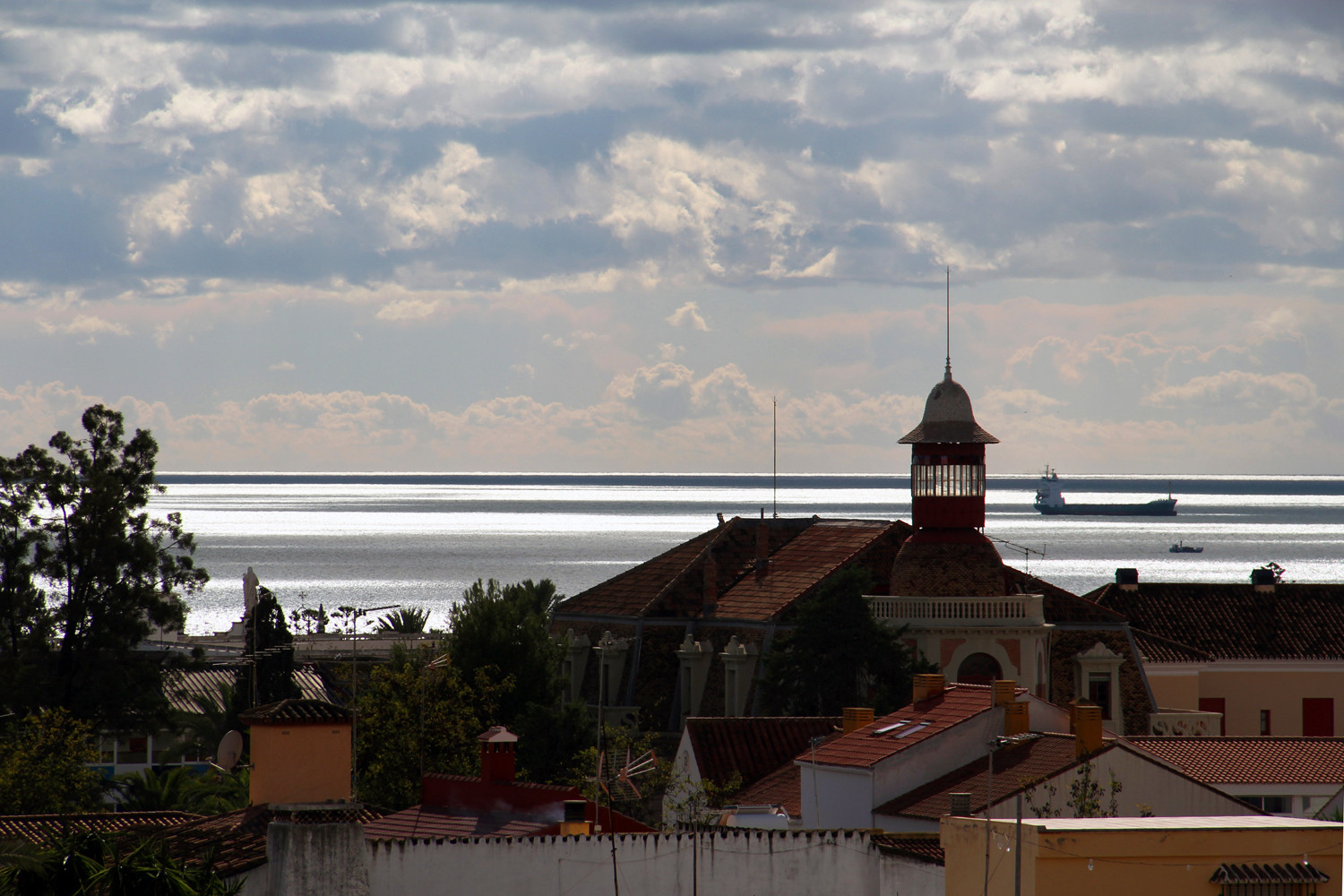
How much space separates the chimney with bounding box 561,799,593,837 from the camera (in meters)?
28.3

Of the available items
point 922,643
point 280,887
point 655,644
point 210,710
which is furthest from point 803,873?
point 210,710

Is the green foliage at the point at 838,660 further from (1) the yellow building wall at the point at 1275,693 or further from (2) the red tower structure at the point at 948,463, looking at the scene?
(1) the yellow building wall at the point at 1275,693

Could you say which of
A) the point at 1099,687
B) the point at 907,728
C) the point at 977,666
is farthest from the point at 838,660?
the point at 907,728

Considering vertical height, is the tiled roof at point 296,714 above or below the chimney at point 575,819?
above

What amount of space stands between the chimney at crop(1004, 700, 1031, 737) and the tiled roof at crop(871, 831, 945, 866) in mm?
11310

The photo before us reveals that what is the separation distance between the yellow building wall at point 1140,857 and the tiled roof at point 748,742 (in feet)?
80.4

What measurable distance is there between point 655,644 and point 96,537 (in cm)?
1911

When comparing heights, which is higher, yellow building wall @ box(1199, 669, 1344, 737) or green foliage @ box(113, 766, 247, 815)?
yellow building wall @ box(1199, 669, 1344, 737)

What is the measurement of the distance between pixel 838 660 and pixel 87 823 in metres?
29.5

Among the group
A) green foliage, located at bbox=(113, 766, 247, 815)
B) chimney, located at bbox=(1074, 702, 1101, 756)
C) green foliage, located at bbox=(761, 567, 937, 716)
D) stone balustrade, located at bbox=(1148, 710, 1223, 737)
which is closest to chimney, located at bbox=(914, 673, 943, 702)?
chimney, located at bbox=(1074, 702, 1101, 756)

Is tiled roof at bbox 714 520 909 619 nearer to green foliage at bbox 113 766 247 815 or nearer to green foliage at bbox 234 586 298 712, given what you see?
green foliage at bbox 234 586 298 712

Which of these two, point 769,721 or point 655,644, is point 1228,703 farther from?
point 769,721

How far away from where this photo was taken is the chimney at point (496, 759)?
31.6 metres

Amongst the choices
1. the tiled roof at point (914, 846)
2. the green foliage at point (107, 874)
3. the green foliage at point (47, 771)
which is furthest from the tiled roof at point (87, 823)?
the green foliage at point (47, 771)
